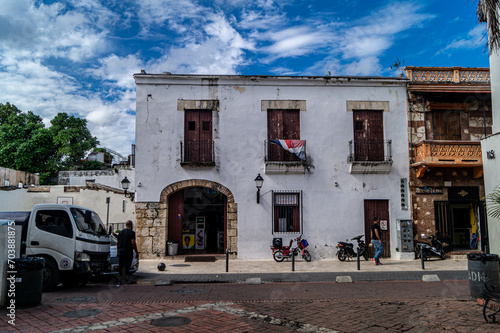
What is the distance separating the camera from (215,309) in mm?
7484

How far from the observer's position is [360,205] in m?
16.5

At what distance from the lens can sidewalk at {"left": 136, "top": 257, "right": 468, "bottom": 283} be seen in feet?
38.1

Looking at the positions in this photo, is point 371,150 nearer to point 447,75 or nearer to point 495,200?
point 447,75

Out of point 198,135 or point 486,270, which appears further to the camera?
point 198,135

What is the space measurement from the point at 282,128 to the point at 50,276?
1061cm

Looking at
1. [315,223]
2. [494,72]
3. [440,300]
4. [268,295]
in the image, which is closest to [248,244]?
[315,223]

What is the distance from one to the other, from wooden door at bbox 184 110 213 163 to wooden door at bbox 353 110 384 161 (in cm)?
644

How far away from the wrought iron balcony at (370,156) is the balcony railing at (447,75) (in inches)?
134

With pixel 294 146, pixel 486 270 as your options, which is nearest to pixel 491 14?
pixel 486 270

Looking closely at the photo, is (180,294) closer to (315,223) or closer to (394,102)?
(315,223)

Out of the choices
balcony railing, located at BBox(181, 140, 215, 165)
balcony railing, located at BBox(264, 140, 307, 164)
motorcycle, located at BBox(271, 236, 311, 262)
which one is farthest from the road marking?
balcony railing, located at BBox(264, 140, 307, 164)

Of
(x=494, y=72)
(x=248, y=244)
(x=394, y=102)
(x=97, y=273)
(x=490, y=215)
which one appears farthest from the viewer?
(x=394, y=102)

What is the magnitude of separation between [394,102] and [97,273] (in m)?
13.8

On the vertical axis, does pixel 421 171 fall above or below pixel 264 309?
above
